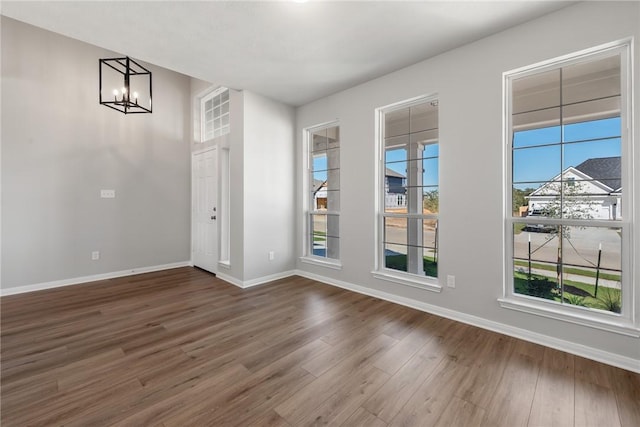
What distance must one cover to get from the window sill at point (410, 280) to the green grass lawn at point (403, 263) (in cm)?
12

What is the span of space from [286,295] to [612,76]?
3793 millimetres

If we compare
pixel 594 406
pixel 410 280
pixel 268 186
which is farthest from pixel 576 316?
pixel 268 186

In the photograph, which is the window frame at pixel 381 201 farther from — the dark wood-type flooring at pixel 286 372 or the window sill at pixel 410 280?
the dark wood-type flooring at pixel 286 372

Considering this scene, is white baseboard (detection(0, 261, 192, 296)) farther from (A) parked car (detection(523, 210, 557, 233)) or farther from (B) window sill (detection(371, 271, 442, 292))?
(A) parked car (detection(523, 210, 557, 233))

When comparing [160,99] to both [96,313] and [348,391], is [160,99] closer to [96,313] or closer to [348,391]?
[96,313]

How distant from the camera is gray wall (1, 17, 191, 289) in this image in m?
3.45

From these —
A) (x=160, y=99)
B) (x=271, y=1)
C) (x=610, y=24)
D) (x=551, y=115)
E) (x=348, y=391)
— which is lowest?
(x=348, y=391)

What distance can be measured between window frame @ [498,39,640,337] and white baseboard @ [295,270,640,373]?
0.63 feet

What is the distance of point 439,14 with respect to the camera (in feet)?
7.28

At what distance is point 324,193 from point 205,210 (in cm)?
223

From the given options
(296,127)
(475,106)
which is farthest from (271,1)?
(296,127)

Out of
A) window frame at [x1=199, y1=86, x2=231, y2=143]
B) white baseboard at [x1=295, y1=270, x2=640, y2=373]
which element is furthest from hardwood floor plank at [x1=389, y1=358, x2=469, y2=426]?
window frame at [x1=199, y1=86, x2=231, y2=143]

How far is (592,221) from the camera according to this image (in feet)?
6.93

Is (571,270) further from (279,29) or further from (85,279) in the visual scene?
(85,279)
